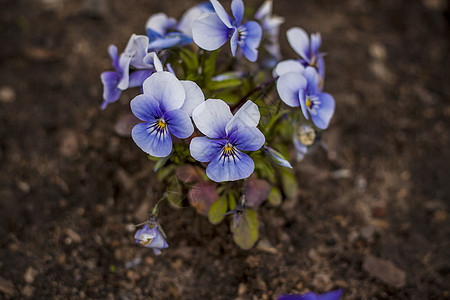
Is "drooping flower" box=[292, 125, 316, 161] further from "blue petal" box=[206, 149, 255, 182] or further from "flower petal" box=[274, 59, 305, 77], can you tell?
"blue petal" box=[206, 149, 255, 182]

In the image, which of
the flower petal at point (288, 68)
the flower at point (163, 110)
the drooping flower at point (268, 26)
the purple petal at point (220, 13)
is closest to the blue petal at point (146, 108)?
the flower at point (163, 110)

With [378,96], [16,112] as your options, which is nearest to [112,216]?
[16,112]

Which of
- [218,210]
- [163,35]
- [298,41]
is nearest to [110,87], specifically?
[163,35]

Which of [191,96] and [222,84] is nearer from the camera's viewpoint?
[191,96]

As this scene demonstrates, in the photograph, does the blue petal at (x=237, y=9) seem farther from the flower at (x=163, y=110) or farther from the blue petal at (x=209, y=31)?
the flower at (x=163, y=110)

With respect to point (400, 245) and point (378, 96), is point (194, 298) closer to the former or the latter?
point (400, 245)

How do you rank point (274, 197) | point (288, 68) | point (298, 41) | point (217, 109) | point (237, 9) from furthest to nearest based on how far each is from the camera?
point (274, 197), point (298, 41), point (288, 68), point (237, 9), point (217, 109)

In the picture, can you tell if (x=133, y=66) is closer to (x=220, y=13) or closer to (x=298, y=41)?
(x=220, y=13)
